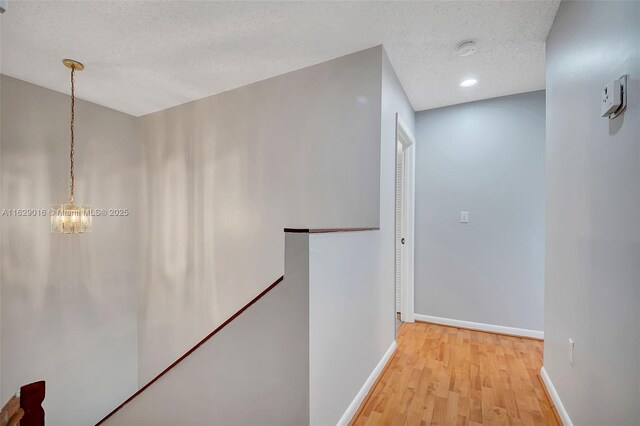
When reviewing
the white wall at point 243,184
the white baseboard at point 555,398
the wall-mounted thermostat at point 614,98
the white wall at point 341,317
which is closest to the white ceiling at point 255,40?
the white wall at point 243,184

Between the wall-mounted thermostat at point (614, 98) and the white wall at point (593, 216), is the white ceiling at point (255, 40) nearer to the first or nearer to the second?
the white wall at point (593, 216)

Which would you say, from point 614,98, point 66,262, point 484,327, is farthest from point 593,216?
point 66,262

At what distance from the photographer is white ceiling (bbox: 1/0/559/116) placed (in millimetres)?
1799

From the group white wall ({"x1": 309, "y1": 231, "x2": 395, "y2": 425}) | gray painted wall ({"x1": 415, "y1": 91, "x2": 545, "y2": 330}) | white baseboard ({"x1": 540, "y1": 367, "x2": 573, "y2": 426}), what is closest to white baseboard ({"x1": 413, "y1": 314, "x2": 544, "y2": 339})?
gray painted wall ({"x1": 415, "y1": 91, "x2": 545, "y2": 330})

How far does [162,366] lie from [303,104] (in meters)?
3.31

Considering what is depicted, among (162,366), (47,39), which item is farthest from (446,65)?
(162,366)

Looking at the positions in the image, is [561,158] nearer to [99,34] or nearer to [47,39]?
[99,34]

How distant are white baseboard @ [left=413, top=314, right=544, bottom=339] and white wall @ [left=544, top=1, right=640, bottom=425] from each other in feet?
3.61

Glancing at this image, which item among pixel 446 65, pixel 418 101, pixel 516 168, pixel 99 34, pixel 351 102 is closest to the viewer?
pixel 99 34

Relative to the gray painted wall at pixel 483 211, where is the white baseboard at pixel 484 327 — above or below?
below

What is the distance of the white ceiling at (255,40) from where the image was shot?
1.80 metres

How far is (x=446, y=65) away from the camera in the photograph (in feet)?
7.87

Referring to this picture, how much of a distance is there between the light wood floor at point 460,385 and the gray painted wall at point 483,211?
1.35 feet

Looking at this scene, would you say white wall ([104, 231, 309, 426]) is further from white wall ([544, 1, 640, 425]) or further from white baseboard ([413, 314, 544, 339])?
white baseboard ([413, 314, 544, 339])
